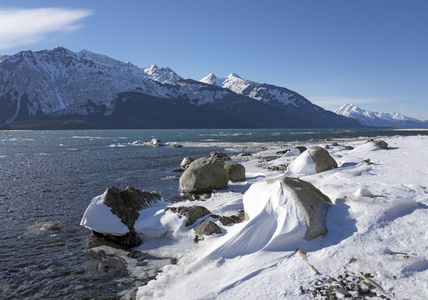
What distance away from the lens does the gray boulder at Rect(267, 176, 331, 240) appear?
7482 mm

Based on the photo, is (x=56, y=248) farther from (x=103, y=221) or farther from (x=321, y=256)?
(x=321, y=256)

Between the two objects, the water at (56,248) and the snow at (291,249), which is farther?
the water at (56,248)

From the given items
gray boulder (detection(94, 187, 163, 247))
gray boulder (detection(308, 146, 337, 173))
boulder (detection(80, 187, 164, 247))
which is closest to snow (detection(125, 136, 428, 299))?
gray boulder (detection(94, 187, 163, 247))

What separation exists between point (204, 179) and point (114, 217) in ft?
24.3

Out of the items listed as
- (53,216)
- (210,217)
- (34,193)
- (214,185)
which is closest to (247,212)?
(210,217)

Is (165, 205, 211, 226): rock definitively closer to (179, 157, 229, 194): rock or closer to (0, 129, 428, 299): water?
(0, 129, 428, 299): water

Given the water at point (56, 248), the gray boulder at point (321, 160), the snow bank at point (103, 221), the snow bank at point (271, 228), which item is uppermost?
the gray boulder at point (321, 160)

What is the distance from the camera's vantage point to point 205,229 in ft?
29.9

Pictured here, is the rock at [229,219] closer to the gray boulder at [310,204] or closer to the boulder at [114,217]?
the gray boulder at [310,204]

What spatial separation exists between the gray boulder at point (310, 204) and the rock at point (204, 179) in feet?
25.7

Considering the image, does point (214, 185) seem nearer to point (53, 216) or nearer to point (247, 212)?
point (247, 212)

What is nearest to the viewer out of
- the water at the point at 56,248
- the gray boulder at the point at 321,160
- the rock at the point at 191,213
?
the water at the point at 56,248

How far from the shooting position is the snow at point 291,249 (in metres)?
5.82

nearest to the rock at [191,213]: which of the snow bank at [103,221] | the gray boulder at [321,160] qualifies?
the snow bank at [103,221]
